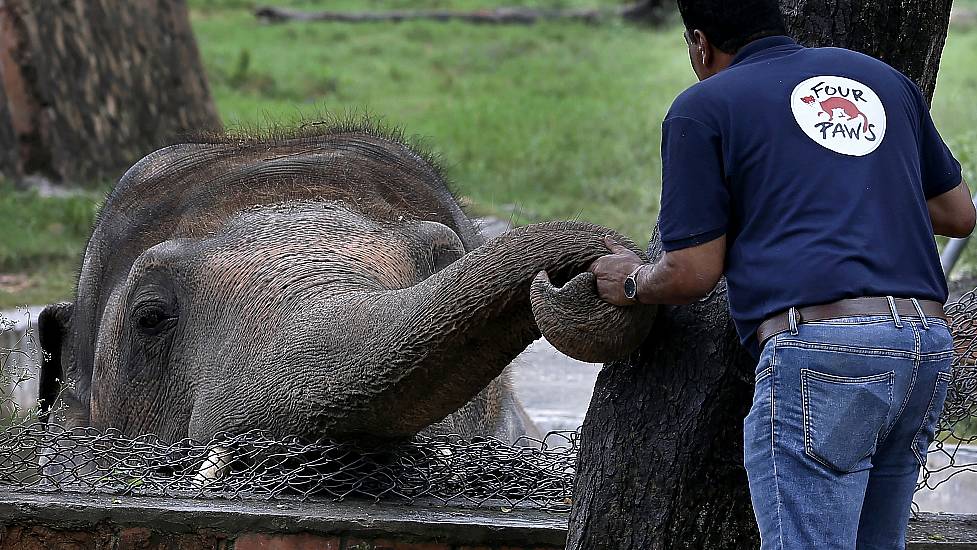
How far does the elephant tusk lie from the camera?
3.76 m

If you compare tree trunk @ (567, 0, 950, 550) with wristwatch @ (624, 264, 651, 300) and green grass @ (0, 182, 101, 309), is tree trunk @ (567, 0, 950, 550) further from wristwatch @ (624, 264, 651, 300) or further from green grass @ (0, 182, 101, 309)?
green grass @ (0, 182, 101, 309)

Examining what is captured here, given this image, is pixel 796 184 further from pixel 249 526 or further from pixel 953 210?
pixel 249 526

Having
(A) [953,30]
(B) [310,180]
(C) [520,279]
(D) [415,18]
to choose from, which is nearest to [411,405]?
(C) [520,279]

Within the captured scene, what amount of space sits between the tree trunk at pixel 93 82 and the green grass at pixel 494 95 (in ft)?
2.82

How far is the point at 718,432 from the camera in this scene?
300 cm

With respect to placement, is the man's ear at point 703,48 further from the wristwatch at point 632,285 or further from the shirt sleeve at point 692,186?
the wristwatch at point 632,285

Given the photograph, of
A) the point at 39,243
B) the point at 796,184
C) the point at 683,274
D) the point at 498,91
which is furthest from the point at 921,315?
the point at 498,91

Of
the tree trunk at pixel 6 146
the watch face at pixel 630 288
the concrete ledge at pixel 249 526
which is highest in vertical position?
the watch face at pixel 630 288

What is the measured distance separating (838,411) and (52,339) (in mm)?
4133

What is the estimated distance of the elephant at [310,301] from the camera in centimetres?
308

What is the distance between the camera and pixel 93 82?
12594 millimetres

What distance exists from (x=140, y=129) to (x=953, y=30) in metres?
14.5

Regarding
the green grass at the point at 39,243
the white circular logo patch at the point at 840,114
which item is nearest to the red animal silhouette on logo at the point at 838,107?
the white circular logo patch at the point at 840,114

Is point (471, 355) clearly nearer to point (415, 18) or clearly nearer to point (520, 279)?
point (520, 279)
